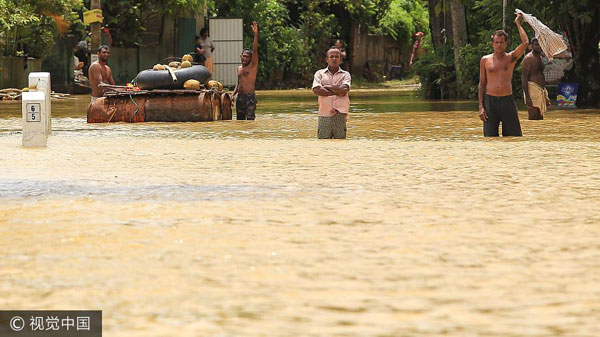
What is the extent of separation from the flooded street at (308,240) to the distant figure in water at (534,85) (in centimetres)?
604

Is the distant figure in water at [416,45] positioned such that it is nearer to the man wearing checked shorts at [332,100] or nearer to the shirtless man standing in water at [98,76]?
the shirtless man standing in water at [98,76]

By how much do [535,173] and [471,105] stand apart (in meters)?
14.8

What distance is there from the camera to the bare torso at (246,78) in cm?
1733

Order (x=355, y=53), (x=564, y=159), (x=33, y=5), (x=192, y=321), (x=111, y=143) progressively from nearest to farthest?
(x=192, y=321), (x=564, y=159), (x=111, y=143), (x=33, y=5), (x=355, y=53)

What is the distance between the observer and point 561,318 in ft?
12.1

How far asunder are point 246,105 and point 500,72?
531 cm

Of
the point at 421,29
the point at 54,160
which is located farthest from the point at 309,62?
the point at 54,160

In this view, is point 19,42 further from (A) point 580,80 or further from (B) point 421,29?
(B) point 421,29

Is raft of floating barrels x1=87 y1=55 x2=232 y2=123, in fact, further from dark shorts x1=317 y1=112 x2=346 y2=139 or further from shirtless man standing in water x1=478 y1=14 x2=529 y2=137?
shirtless man standing in water x1=478 y1=14 x2=529 y2=137

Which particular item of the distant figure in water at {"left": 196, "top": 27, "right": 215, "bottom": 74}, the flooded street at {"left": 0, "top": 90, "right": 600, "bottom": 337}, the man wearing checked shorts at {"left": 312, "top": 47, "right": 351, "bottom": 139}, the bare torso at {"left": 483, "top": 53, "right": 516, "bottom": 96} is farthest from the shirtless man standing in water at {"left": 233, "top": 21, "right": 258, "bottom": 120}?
the distant figure in water at {"left": 196, "top": 27, "right": 215, "bottom": 74}

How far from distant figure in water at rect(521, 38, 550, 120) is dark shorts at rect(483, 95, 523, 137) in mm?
3693

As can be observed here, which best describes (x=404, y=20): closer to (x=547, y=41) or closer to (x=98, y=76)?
(x=547, y=41)

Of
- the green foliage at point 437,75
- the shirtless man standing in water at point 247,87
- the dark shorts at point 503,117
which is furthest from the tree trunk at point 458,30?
the dark shorts at point 503,117

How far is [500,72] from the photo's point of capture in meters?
13.2
